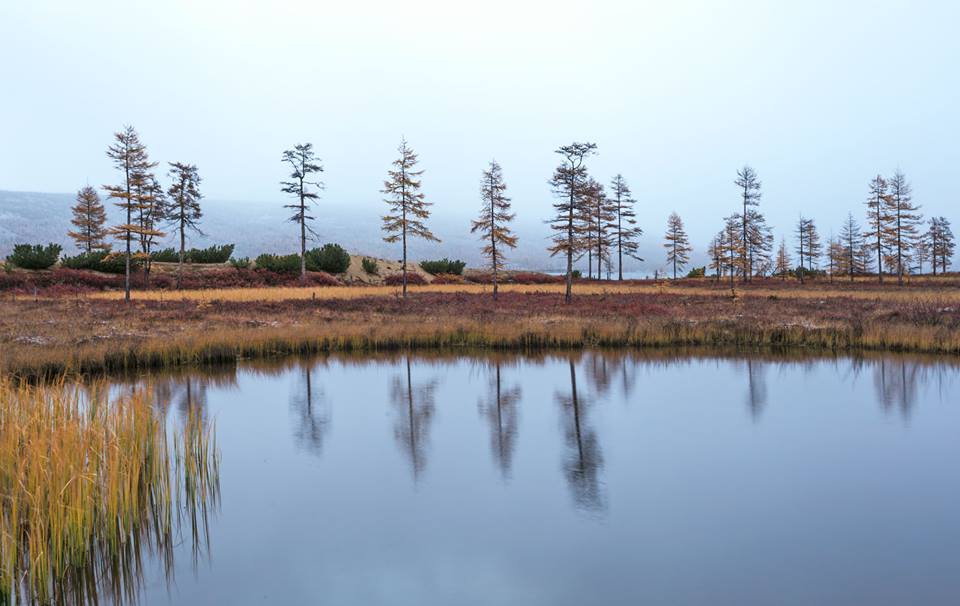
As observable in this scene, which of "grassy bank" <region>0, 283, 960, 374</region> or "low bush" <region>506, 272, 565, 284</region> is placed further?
"low bush" <region>506, 272, 565, 284</region>

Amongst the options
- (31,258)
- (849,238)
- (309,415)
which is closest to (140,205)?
(31,258)

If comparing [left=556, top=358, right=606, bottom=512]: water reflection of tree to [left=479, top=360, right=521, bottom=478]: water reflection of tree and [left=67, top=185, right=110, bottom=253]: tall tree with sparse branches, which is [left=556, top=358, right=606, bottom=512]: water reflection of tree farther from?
[left=67, top=185, right=110, bottom=253]: tall tree with sparse branches

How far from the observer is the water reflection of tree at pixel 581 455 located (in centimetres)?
936

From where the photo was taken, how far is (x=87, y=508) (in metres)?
6.36

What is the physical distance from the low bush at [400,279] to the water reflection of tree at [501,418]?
142 ft

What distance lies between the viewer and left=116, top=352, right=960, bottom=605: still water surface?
677cm

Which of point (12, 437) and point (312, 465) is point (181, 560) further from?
point (312, 465)

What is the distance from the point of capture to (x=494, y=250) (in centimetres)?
4753

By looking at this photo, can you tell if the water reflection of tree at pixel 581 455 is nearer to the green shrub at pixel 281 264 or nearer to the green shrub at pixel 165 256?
the green shrub at pixel 281 264

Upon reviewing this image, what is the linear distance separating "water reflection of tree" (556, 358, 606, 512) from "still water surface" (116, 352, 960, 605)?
6 cm

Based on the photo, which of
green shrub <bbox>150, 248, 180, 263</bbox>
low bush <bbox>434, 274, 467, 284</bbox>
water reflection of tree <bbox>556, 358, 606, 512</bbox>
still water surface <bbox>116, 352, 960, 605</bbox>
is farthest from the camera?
low bush <bbox>434, 274, 467, 284</bbox>

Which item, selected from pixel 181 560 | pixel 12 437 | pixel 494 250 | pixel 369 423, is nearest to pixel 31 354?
pixel 369 423

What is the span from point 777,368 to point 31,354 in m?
22.5

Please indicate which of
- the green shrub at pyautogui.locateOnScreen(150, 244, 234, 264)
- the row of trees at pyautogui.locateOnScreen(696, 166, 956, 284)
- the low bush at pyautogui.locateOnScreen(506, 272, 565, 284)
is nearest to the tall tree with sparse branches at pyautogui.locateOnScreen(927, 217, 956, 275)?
the row of trees at pyautogui.locateOnScreen(696, 166, 956, 284)
